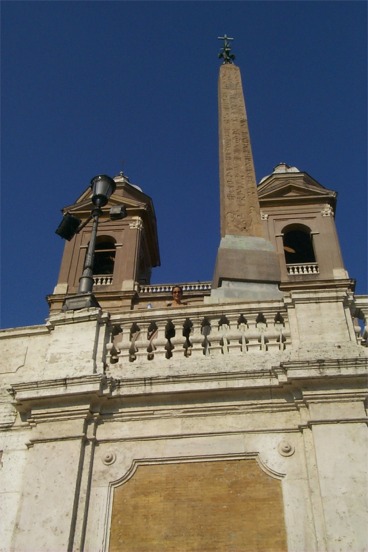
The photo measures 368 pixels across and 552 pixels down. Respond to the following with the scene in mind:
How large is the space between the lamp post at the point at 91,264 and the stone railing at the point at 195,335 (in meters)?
0.61

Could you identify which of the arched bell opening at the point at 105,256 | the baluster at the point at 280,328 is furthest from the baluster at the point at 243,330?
the arched bell opening at the point at 105,256

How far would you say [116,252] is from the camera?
3278cm

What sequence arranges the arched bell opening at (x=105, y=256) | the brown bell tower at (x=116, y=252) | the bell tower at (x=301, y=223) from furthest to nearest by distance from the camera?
1. the arched bell opening at (x=105, y=256)
2. the bell tower at (x=301, y=223)
3. the brown bell tower at (x=116, y=252)

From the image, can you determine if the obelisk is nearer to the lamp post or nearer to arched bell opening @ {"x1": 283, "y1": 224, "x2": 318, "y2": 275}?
the lamp post

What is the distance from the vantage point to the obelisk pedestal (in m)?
9.56

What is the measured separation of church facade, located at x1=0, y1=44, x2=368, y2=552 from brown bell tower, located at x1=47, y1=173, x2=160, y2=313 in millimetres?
21387

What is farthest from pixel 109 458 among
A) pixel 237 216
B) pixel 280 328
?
pixel 237 216

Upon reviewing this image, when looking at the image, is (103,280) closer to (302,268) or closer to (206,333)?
(302,268)

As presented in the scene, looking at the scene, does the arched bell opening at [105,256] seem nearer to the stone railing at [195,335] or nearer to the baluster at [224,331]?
the stone railing at [195,335]

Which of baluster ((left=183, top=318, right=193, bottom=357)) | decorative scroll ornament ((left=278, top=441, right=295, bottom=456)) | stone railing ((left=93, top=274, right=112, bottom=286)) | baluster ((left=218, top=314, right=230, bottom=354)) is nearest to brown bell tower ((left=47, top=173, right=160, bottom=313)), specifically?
stone railing ((left=93, top=274, right=112, bottom=286))

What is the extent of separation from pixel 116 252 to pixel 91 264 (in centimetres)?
2423

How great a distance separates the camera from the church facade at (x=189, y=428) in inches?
239

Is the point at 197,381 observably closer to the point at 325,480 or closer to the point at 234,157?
the point at 325,480

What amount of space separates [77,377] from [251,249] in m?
4.47
